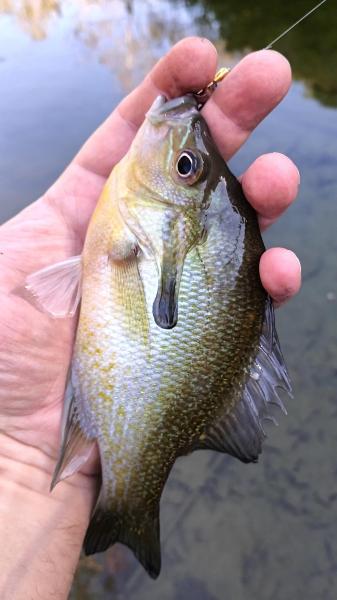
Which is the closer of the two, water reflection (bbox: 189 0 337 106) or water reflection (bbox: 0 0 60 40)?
water reflection (bbox: 189 0 337 106)

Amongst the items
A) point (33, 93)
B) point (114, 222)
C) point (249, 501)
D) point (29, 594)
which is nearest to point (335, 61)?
point (33, 93)

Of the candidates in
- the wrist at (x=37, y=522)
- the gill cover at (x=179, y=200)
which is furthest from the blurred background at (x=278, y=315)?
the gill cover at (x=179, y=200)

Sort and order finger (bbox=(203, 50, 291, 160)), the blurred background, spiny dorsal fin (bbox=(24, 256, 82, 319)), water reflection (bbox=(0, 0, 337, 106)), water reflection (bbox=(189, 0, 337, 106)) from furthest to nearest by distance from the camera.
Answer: water reflection (bbox=(0, 0, 337, 106))
water reflection (bbox=(189, 0, 337, 106))
the blurred background
spiny dorsal fin (bbox=(24, 256, 82, 319))
finger (bbox=(203, 50, 291, 160))

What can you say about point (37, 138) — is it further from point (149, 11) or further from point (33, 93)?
point (149, 11)

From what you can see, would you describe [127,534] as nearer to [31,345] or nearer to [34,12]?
[31,345]

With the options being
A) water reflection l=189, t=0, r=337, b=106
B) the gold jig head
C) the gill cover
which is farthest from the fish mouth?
water reflection l=189, t=0, r=337, b=106

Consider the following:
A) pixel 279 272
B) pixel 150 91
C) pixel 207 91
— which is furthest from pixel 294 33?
pixel 279 272

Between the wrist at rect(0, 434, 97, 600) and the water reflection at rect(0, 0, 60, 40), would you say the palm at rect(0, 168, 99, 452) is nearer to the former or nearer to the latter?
the wrist at rect(0, 434, 97, 600)

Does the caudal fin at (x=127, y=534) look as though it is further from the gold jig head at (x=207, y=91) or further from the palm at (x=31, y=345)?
the gold jig head at (x=207, y=91)
